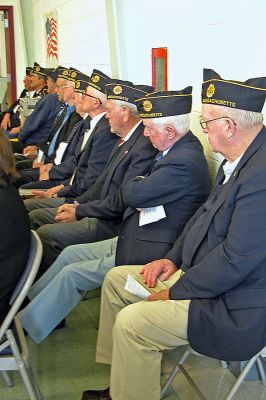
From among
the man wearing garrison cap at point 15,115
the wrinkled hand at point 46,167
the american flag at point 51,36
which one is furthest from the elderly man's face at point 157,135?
the american flag at point 51,36

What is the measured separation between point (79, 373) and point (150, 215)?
83cm

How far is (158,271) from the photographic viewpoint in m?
2.37

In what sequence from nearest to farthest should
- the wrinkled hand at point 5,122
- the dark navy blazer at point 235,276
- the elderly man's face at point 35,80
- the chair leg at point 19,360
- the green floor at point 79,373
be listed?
the dark navy blazer at point 235,276 < the chair leg at point 19,360 < the green floor at point 79,373 < the elderly man's face at point 35,80 < the wrinkled hand at point 5,122

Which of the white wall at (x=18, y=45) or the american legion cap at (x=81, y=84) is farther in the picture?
the white wall at (x=18, y=45)

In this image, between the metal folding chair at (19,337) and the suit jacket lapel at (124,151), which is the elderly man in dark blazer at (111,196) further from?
the metal folding chair at (19,337)

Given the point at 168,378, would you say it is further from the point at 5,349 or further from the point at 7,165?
the point at 7,165

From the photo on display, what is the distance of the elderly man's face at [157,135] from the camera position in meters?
2.63

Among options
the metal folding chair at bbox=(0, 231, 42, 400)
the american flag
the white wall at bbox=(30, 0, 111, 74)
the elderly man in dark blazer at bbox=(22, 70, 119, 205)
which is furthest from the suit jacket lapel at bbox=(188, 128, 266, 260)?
the american flag

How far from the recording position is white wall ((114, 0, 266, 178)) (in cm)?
250

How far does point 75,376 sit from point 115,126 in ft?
4.78

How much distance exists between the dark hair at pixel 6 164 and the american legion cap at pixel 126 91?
1156 mm

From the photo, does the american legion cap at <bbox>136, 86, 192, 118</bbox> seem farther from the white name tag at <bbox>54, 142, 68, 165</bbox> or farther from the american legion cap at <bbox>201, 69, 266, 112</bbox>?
the white name tag at <bbox>54, 142, 68, 165</bbox>

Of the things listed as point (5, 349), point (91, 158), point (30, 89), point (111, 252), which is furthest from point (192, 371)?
point (30, 89)

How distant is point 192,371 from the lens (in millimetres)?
2594
